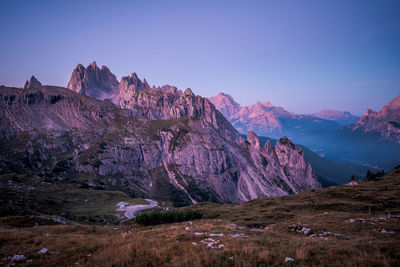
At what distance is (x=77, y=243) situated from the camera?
1634cm

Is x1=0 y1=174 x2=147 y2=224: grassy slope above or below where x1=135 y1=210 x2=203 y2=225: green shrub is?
Result: below

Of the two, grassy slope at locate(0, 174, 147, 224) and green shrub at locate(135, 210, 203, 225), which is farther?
grassy slope at locate(0, 174, 147, 224)

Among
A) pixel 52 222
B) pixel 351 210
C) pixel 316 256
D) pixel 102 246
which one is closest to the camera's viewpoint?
pixel 316 256

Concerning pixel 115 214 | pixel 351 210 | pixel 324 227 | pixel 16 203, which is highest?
pixel 324 227

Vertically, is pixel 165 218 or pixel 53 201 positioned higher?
pixel 165 218

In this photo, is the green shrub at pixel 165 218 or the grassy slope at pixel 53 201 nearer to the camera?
the green shrub at pixel 165 218

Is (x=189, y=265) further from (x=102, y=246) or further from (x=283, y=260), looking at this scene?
(x=102, y=246)

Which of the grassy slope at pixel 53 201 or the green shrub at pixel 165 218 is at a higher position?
the green shrub at pixel 165 218

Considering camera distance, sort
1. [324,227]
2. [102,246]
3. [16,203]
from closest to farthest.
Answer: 1. [102,246]
2. [324,227]
3. [16,203]

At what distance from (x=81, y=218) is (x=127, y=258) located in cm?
10496

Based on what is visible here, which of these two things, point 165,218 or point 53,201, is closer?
point 165,218

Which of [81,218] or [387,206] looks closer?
[387,206]

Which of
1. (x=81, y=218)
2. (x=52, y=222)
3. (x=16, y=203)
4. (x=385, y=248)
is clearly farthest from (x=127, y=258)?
(x=16, y=203)

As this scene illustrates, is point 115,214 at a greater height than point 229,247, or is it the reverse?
point 229,247
